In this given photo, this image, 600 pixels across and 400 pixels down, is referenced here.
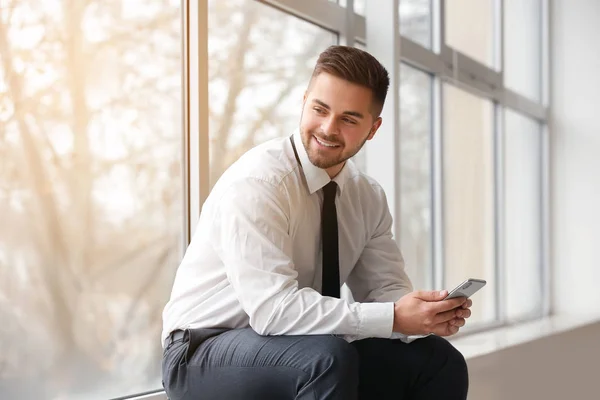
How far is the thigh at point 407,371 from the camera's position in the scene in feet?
6.52

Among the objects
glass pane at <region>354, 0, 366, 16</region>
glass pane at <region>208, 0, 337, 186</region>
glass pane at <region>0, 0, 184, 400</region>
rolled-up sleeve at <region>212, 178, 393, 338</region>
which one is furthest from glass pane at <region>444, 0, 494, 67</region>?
rolled-up sleeve at <region>212, 178, 393, 338</region>

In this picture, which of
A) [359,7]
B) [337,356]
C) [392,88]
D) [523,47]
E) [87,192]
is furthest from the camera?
[523,47]

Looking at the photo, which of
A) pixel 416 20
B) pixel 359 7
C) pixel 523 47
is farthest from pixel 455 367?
pixel 523 47

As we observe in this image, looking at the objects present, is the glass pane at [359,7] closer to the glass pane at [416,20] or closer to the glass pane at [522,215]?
the glass pane at [416,20]

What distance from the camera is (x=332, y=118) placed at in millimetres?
2014

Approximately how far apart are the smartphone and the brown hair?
53cm

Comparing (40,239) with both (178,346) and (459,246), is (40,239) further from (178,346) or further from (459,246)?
(459,246)

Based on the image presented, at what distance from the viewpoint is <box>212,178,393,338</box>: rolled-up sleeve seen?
5.87 ft

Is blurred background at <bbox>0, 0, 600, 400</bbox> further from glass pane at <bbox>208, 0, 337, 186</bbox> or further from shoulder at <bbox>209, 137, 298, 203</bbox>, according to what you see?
shoulder at <bbox>209, 137, 298, 203</bbox>

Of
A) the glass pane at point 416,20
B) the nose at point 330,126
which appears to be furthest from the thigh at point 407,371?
the glass pane at point 416,20

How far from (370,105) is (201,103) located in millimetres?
573

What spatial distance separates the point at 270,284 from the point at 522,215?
3913mm

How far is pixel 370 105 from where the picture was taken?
2.06m

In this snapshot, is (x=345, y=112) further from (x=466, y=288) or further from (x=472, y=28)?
(x=472, y=28)
